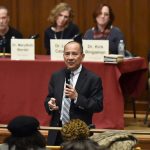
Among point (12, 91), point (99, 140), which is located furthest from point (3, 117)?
point (99, 140)

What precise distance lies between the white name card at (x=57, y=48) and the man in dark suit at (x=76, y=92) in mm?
1504

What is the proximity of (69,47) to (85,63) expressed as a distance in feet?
4.75

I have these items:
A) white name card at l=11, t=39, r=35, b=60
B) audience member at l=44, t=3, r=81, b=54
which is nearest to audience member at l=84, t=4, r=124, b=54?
audience member at l=44, t=3, r=81, b=54

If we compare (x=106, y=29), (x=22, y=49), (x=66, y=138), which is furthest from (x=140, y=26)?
(x=66, y=138)

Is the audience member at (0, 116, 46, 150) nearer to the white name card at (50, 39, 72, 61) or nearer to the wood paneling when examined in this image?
the white name card at (50, 39, 72, 61)

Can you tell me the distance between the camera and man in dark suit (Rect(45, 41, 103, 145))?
4.21m

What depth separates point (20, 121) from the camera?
2967 millimetres

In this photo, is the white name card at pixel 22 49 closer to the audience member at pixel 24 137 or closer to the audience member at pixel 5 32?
the audience member at pixel 5 32

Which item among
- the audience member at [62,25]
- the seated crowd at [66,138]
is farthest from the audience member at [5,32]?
the seated crowd at [66,138]

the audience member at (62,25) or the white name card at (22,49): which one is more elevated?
the audience member at (62,25)

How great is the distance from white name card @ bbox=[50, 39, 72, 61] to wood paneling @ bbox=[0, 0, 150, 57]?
1.82 metres

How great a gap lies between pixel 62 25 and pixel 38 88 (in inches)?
43.0

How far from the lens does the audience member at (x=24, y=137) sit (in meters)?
2.80

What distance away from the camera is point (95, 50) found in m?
5.80
